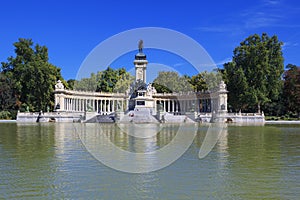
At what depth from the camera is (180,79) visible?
3583 inches

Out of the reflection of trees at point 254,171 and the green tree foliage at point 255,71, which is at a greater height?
the green tree foliage at point 255,71

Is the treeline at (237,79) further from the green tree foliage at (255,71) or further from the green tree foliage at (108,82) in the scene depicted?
the green tree foliage at (108,82)

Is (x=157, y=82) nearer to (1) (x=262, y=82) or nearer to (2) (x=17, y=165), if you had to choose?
(1) (x=262, y=82)

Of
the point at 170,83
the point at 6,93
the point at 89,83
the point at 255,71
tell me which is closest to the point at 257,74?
the point at 255,71

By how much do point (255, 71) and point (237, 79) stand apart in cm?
337

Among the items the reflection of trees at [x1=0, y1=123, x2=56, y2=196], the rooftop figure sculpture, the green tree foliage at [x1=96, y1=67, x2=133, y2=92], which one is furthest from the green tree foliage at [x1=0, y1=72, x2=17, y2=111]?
the reflection of trees at [x1=0, y1=123, x2=56, y2=196]

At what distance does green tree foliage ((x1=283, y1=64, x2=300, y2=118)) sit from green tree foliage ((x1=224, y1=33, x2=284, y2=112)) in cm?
396

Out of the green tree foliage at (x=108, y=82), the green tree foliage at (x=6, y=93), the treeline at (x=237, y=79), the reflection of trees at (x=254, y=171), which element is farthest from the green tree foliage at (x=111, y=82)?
the reflection of trees at (x=254, y=171)

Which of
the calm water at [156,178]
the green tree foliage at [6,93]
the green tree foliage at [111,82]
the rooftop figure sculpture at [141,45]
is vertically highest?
the rooftop figure sculpture at [141,45]

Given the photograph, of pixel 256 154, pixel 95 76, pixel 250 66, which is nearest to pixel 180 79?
pixel 95 76

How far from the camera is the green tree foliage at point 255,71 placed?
202ft

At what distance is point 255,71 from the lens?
62.7 meters

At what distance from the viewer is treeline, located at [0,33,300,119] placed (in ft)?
205

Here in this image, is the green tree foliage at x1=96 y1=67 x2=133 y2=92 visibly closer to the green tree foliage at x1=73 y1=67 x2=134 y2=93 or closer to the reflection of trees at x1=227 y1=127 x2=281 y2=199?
the green tree foliage at x1=73 y1=67 x2=134 y2=93
